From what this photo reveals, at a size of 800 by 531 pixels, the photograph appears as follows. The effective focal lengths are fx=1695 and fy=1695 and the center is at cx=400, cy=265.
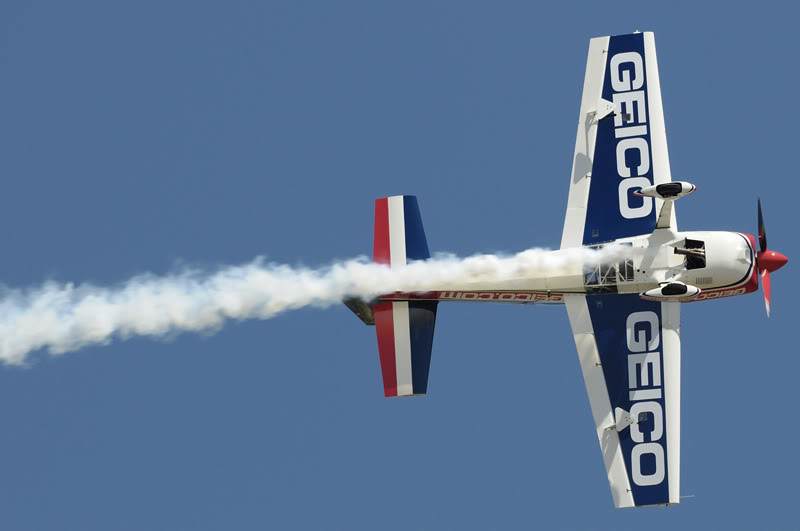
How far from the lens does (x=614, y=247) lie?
116ft

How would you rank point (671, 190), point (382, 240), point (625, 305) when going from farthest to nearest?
point (382, 240)
point (625, 305)
point (671, 190)

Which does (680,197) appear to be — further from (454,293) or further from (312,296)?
(312,296)

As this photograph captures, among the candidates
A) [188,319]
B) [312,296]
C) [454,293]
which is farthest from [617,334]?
[188,319]

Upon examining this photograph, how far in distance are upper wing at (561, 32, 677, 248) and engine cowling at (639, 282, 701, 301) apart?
5.02 ft

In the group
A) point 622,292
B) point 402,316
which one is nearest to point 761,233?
point 622,292

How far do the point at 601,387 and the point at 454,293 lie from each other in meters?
3.66

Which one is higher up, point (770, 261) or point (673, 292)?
point (770, 261)

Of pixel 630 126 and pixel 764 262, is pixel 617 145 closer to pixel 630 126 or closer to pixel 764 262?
pixel 630 126

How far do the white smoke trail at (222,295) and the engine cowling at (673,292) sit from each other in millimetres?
1194

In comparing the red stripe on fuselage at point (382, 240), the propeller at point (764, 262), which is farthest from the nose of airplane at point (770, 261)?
the red stripe on fuselage at point (382, 240)

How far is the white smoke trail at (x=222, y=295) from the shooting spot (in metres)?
33.9

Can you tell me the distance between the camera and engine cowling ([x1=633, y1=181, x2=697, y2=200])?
34.6 m

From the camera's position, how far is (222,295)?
3509cm

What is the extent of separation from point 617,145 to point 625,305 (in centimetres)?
350
